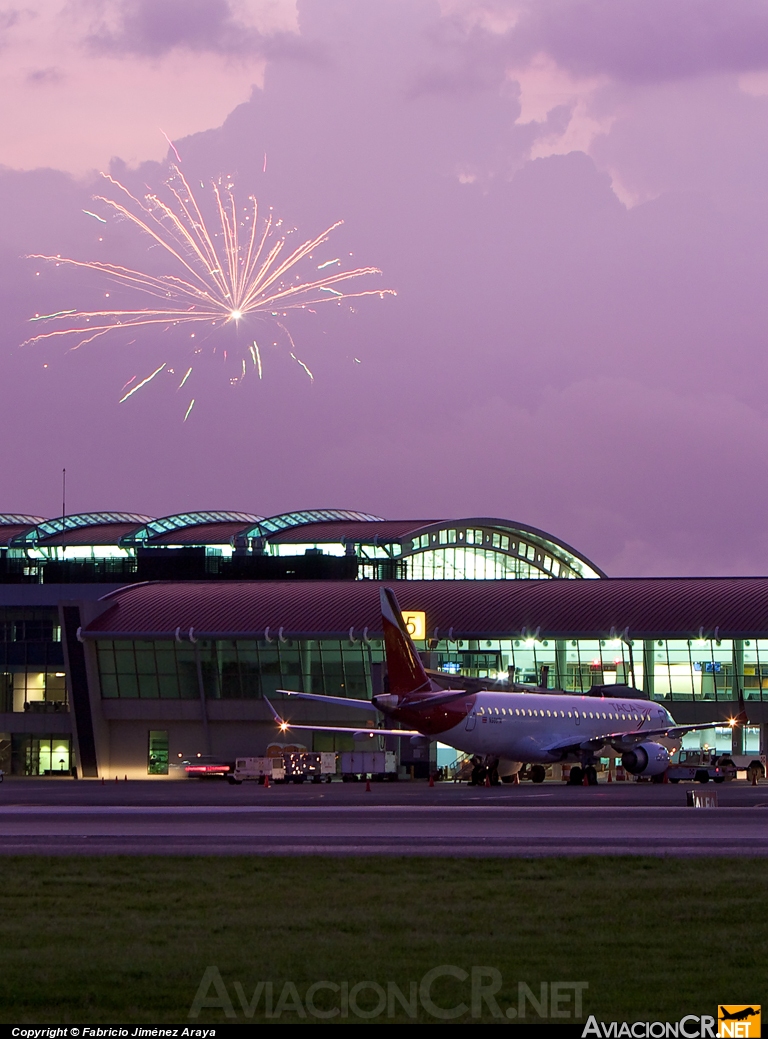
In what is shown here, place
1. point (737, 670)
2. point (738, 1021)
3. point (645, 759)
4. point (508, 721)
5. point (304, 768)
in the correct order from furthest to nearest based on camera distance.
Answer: point (737, 670), point (304, 768), point (645, 759), point (508, 721), point (738, 1021)

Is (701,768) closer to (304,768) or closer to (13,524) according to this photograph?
(304,768)

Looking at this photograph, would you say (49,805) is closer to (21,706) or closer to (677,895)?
(677,895)

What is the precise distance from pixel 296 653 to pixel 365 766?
69.2 feet

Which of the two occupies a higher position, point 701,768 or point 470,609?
point 470,609

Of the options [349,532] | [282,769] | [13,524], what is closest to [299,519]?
[349,532]

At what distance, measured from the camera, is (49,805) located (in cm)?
5412

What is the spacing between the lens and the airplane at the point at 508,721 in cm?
7156

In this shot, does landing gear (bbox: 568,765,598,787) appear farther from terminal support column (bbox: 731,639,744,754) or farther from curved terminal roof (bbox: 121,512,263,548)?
curved terminal roof (bbox: 121,512,263,548)

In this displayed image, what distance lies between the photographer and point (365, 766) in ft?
290

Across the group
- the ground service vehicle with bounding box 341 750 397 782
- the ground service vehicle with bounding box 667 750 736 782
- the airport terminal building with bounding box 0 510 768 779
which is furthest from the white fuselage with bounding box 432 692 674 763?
the airport terminal building with bounding box 0 510 768 779

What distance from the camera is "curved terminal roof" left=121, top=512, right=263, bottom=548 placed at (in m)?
138

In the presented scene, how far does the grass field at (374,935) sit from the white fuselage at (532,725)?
1756 inches

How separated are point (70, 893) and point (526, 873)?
25.2 feet

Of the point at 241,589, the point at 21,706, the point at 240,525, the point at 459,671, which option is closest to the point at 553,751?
the point at 459,671
